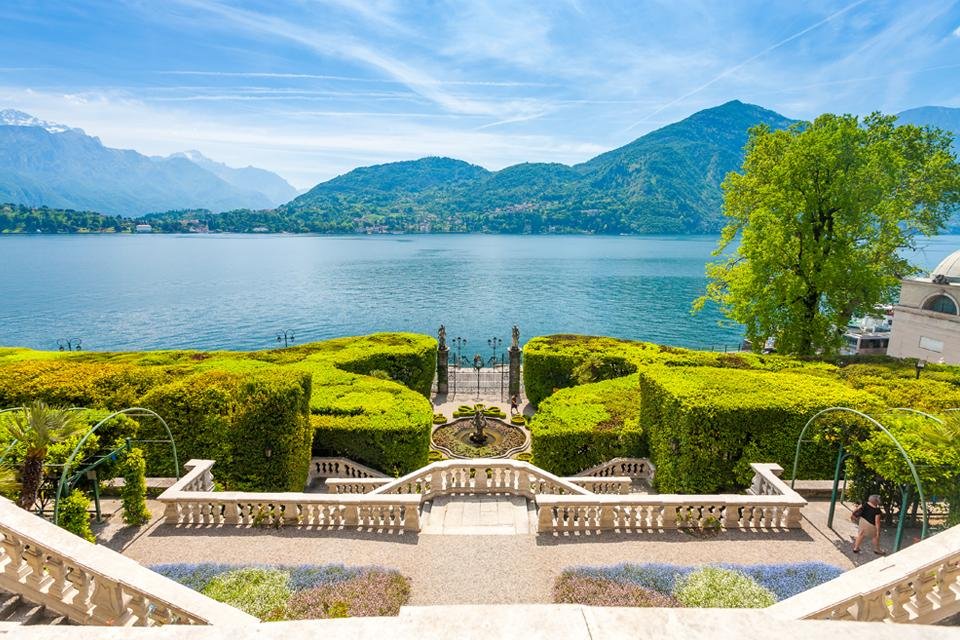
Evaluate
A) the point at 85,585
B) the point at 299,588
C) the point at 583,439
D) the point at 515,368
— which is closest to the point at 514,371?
the point at 515,368

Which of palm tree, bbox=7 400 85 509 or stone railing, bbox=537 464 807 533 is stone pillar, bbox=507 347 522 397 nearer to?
stone railing, bbox=537 464 807 533

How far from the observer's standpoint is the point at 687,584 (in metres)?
9.43

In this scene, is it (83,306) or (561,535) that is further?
(83,306)

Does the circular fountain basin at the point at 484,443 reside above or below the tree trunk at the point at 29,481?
below

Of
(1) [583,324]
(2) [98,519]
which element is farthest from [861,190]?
(1) [583,324]

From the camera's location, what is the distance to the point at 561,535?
1209 cm

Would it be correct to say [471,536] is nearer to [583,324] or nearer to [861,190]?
[861,190]

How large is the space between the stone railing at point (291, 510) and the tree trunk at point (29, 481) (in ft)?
8.78

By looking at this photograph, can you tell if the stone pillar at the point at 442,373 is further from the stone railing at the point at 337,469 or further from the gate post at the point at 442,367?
the stone railing at the point at 337,469

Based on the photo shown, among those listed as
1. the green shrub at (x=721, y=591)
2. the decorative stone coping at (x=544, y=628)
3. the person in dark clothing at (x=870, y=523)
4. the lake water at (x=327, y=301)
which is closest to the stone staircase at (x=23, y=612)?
the decorative stone coping at (x=544, y=628)

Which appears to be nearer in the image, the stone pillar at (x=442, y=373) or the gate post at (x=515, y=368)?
the gate post at (x=515, y=368)

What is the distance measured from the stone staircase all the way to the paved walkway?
3.15m

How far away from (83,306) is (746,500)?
107079mm

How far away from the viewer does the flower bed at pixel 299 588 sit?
337 inches
